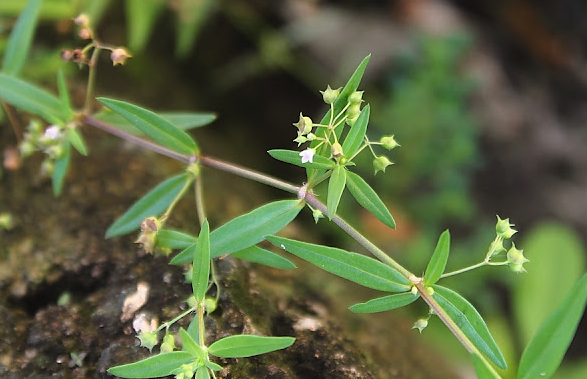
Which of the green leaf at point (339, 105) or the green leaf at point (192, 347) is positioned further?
the green leaf at point (339, 105)

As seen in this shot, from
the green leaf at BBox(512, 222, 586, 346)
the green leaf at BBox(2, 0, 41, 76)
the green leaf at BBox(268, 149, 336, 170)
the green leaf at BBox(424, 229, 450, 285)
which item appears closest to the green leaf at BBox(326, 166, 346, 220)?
the green leaf at BBox(268, 149, 336, 170)

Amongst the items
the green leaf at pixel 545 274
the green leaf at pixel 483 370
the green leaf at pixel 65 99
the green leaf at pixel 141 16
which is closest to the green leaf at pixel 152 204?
the green leaf at pixel 65 99

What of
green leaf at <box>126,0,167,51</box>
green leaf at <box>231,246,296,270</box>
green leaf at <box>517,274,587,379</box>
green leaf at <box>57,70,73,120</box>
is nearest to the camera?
green leaf at <box>517,274,587,379</box>

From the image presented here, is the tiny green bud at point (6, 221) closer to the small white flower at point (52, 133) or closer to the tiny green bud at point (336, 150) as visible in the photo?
the small white flower at point (52, 133)

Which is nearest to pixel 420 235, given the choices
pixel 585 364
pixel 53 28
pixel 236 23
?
pixel 585 364

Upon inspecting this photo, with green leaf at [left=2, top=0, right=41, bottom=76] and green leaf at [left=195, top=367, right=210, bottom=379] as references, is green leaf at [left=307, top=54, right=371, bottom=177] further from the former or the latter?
green leaf at [left=2, top=0, right=41, bottom=76]
